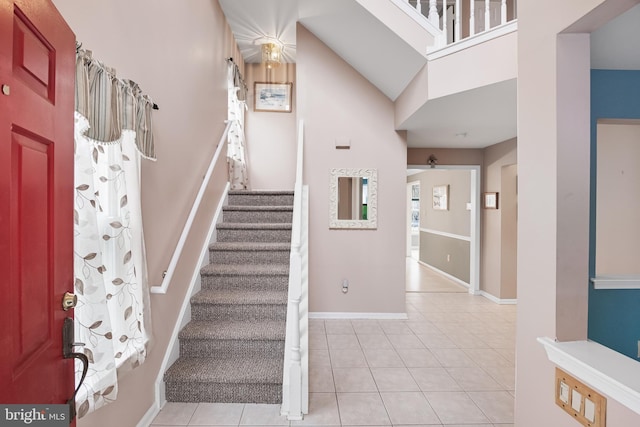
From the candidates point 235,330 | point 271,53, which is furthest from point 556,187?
point 271,53

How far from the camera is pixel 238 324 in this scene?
2.30m

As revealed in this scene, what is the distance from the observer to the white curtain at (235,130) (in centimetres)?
385

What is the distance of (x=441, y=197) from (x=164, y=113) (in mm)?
5405

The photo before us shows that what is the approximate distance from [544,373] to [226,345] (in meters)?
1.89

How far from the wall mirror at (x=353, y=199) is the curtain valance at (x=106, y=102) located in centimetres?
234

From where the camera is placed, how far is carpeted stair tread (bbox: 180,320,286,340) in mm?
2131

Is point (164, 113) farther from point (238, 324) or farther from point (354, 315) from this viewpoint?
point (354, 315)

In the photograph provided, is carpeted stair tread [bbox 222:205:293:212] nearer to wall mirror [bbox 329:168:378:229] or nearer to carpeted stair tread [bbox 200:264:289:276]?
wall mirror [bbox 329:168:378:229]

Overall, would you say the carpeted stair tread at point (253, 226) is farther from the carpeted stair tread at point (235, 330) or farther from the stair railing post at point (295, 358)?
the stair railing post at point (295, 358)

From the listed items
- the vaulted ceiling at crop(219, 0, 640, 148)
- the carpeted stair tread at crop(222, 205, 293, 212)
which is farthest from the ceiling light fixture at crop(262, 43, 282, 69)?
the carpeted stair tread at crop(222, 205, 293, 212)

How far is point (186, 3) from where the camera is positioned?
242 centimetres

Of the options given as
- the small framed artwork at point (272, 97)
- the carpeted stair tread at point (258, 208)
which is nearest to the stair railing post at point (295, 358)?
the carpeted stair tread at point (258, 208)

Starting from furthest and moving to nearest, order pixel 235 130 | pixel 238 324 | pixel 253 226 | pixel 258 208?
1. pixel 235 130
2. pixel 258 208
3. pixel 253 226
4. pixel 238 324

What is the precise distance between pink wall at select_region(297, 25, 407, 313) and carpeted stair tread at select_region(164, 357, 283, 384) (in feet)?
5.29
